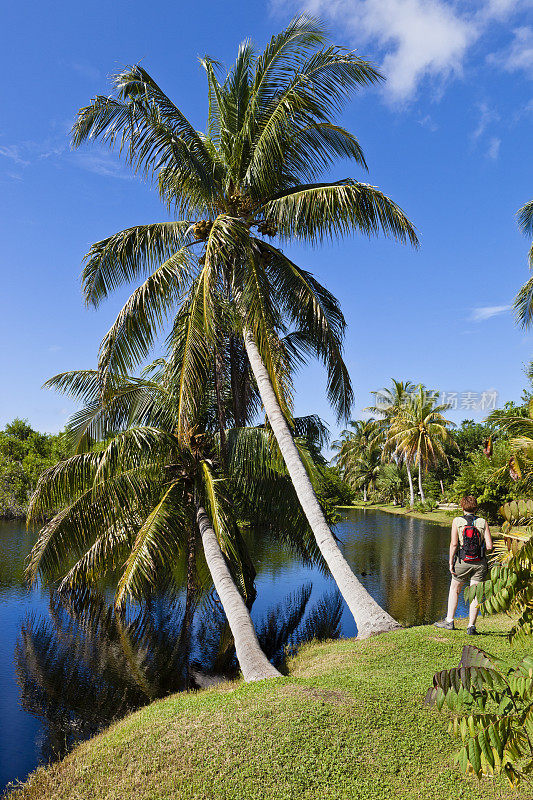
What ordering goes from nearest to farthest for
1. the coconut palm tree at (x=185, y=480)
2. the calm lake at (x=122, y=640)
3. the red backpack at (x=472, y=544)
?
the red backpack at (x=472, y=544) → the calm lake at (x=122, y=640) → the coconut palm tree at (x=185, y=480)

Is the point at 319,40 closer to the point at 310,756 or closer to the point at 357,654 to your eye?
the point at 357,654

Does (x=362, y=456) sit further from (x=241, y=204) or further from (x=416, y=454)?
(x=241, y=204)

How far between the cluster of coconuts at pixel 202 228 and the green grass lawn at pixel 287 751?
24.9 feet

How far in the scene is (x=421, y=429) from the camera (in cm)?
3572

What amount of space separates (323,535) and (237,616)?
1712 millimetres

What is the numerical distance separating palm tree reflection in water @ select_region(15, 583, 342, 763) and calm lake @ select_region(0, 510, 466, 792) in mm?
18

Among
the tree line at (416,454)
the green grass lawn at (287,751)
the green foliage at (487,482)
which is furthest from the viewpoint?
the tree line at (416,454)

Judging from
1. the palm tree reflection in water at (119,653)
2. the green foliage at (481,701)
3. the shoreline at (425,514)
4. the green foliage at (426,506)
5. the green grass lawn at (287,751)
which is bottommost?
the palm tree reflection in water at (119,653)

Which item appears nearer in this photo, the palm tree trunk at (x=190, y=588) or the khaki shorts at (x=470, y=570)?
the khaki shorts at (x=470, y=570)

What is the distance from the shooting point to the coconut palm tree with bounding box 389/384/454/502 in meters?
35.7

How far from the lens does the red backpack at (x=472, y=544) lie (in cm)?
661

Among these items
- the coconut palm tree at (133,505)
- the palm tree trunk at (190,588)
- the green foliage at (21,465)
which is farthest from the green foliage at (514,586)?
the green foliage at (21,465)

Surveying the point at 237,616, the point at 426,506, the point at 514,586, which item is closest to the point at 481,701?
the point at 514,586

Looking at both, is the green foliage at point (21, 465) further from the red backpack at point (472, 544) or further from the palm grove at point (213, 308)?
the red backpack at point (472, 544)
